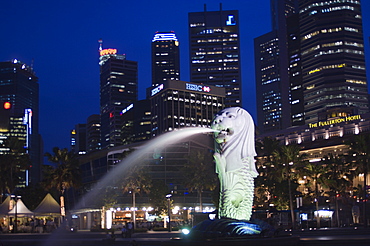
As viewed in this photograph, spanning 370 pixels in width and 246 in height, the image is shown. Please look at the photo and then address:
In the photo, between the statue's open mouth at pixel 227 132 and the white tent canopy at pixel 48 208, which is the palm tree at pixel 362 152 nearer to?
the statue's open mouth at pixel 227 132

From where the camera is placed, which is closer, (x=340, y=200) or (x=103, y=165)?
(x=340, y=200)

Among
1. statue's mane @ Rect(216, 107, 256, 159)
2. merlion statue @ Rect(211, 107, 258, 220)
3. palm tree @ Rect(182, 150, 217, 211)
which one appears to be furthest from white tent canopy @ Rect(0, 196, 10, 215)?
statue's mane @ Rect(216, 107, 256, 159)

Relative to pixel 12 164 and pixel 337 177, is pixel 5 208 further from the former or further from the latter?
pixel 337 177

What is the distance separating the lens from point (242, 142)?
25.9 meters

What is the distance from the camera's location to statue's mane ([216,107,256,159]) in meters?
25.7

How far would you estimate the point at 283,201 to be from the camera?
6038cm

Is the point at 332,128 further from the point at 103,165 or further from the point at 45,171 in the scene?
the point at 45,171

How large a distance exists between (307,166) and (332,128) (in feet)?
239

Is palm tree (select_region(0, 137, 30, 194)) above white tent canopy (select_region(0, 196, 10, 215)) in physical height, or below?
above

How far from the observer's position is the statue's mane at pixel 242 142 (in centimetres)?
2573

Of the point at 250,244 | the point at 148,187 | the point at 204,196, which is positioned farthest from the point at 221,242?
the point at 204,196

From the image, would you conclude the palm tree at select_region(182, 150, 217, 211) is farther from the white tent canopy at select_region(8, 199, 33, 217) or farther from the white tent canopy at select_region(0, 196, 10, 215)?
the white tent canopy at select_region(0, 196, 10, 215)

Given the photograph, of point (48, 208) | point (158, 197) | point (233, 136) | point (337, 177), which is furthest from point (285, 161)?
point (233, 136)

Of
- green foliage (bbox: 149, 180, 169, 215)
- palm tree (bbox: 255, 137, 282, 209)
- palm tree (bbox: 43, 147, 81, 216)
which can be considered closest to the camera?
palm tree (bbox: 255, 137, 282, 209)
